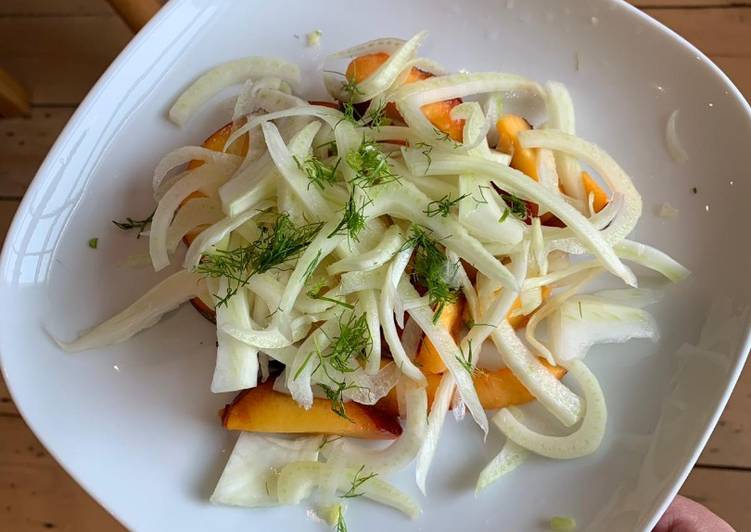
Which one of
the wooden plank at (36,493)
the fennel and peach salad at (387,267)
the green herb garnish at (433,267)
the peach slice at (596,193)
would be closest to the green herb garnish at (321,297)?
the fennel and peach salad at (387,267)

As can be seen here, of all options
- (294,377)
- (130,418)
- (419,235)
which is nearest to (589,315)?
(419,235)

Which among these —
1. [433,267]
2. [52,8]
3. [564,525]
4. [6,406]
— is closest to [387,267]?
[433,267]

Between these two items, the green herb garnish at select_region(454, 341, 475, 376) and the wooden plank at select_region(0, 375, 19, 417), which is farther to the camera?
the wooden plank at select_region(0, 375, 19, 417)

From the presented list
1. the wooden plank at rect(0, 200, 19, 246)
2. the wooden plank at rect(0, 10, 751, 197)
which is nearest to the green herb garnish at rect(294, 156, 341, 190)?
the wooden plank at rect(0, 10, 751, 197)

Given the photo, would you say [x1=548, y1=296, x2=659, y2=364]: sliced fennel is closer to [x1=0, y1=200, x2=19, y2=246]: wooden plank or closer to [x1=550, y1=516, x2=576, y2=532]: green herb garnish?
[x1=550, y1=516, x2=576, y2=532]: green herb garnish

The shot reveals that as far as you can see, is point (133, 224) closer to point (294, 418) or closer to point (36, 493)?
point (294, 418)

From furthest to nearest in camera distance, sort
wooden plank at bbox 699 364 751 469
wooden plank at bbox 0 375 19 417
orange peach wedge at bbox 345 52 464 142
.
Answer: wooden plank at bbox 0 375 19 417, wooden plank at bbox 699 364 751 469, orange peach wedge at bbox 345 52 464 142

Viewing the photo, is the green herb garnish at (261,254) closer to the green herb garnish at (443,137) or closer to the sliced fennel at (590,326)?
the green herb garnish at (443,137)

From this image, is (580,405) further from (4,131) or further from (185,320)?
(4,131)
